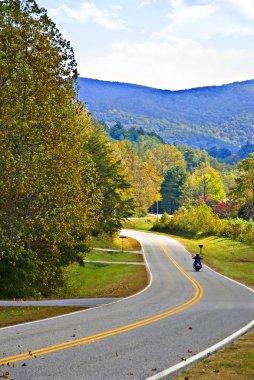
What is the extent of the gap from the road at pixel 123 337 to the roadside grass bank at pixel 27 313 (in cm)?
76

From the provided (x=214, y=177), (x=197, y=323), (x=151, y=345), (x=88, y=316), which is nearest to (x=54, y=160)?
(x=88, y=316)

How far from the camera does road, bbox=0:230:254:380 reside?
998 centimetres

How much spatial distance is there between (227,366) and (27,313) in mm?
9323

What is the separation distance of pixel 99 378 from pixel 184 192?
520ft

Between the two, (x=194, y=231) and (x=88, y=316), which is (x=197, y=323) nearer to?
(x=88, y=316)

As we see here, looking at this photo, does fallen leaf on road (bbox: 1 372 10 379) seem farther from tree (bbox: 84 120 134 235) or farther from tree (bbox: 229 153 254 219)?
tree (bbox: 229 153 254 219)

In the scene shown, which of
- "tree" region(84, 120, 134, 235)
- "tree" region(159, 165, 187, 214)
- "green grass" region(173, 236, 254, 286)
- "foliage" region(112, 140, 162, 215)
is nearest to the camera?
"green grass" region(173, 236, 254, 286)

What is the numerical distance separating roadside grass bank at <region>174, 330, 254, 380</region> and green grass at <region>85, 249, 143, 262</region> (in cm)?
4496

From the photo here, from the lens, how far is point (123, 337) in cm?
1351

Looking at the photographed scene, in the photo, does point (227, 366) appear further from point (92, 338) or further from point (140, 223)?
point (140, 223)

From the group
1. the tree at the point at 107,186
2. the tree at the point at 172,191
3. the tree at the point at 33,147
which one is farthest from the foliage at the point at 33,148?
the tree at the point at 172,191

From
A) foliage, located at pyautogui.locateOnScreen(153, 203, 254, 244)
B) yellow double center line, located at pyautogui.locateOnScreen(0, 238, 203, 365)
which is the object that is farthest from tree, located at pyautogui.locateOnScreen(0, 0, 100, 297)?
foliage, located at pyautogui.locateOnScreen(153, 203, 254, 244)

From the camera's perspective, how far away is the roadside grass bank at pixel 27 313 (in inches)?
640

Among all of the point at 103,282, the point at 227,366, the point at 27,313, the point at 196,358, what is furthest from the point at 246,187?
the point at 227,366
